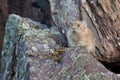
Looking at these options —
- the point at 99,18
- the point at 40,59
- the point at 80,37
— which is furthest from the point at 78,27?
the point at 40,59

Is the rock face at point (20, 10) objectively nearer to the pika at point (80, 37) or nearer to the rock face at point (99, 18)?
the rock face at point (99, 18)

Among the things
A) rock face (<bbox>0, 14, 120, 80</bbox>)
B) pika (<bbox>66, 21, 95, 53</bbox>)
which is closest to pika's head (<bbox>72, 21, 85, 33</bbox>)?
pika (<bbox>66, 21, 95, 53</bbox>)

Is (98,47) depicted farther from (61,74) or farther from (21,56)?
(61,74)

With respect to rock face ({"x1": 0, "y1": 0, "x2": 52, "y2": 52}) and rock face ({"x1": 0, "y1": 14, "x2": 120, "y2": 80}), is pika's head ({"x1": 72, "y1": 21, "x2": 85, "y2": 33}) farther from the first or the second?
rock face ({"x1": 0, "y1": 0, "x2": 52, "y2": 52})

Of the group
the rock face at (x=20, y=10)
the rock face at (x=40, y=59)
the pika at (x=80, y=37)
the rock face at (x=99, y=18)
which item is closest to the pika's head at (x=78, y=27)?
the pika at (x=80, y=37)

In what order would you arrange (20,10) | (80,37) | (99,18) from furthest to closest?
(20,10)
(99,18)
(80,37)

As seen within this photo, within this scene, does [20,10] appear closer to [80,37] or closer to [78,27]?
[78,27]
